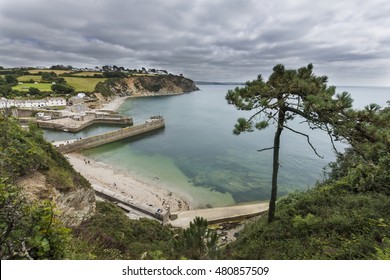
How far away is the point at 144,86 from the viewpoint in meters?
134

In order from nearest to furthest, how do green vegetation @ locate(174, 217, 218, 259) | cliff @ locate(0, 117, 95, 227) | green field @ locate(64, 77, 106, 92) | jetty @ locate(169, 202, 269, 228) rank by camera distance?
green vegetation @ locate(174, 217, 218, 259)
cliff @ locate(0, 117, 95, 227)
jetty @ locate(169, 202, 269, 228)
green field @ locate(64, 77, 106, 92)

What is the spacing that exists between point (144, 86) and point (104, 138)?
10162 cm

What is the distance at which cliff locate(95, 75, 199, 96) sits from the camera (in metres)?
106

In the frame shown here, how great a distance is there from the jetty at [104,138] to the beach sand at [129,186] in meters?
5.67

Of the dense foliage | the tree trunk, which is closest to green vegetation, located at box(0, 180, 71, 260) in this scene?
the dense foliage

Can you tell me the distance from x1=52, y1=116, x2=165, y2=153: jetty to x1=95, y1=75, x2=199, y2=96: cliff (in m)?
53.0

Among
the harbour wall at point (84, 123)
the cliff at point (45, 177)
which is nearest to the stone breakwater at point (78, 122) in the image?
the harbour wall at point (84, 123)

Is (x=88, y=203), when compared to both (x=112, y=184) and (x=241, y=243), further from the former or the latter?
(x=112, y=184)

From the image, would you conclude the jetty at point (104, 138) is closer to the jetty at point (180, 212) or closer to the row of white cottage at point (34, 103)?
the jetty at point (180, 212)

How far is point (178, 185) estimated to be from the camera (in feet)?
78.8

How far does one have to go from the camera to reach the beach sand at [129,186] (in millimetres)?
20000

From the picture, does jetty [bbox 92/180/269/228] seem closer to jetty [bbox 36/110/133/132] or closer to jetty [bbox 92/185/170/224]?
jetty [bbox 92/185/170/224]

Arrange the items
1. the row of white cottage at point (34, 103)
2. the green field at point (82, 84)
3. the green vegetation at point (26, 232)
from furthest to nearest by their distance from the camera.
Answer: the green field at point (82, 84) → the row of white cottage at point (34, 103) → the green vegetation at point (26, 232)

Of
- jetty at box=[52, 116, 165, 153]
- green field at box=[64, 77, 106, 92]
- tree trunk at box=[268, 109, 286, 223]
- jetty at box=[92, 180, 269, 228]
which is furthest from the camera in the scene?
green field at box=[64, 77, 106, 92]
